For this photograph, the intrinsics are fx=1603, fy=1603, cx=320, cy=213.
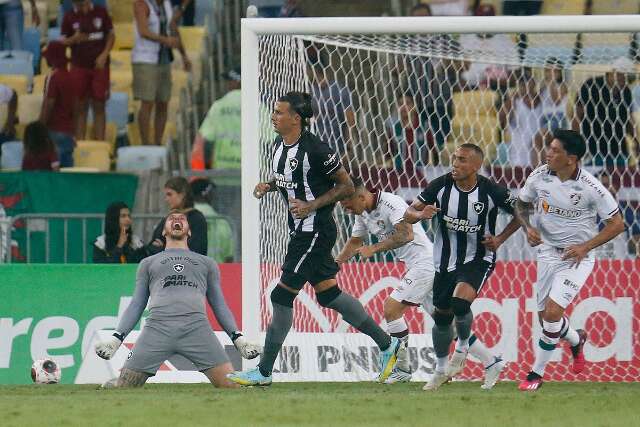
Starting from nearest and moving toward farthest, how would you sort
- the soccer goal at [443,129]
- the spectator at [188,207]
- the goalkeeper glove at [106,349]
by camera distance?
1. the goalkeeper glove at [106,349]
2. the soccer goal at [443,129]
3. the spectator at [188,207]

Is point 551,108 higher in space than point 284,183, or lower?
higher

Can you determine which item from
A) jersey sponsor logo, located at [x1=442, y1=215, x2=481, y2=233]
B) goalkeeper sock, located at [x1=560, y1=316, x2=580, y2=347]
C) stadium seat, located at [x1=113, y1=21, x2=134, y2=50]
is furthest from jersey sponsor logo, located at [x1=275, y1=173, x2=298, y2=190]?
stadium seat, located at [x1=113, y1=21, x2=134, y2=50]

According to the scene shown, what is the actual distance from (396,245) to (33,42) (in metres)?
9.49

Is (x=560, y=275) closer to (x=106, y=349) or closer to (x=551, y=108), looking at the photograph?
(x=106, y=349)

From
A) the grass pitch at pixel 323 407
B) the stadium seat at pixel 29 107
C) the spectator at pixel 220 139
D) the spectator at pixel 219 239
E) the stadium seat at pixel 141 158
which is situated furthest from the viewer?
the stadium seat at pixel 29 107

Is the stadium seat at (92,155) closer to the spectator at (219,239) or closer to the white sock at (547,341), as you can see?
the spectator at (219,239)

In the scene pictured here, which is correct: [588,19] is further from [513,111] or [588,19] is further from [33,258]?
[33,258]

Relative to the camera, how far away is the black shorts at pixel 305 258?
11141 mm

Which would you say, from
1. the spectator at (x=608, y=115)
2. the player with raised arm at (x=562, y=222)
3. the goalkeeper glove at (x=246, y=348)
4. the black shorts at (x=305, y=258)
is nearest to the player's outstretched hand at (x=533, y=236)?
the player with raised arm at (x=562, y=222)

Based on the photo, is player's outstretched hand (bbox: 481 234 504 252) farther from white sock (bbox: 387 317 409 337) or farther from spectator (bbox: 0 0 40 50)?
spectator (bbox: 0 0 40 50)

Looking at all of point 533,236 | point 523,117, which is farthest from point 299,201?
point 523,117

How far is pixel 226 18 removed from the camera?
18609 millimetres

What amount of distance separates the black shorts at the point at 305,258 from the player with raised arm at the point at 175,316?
508 mm

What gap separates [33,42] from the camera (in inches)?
805
